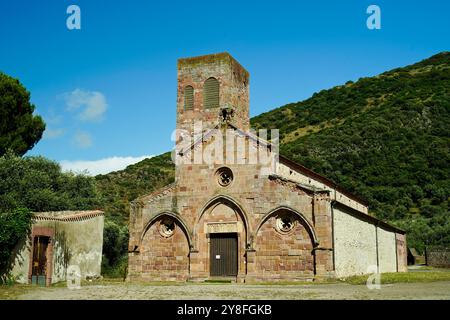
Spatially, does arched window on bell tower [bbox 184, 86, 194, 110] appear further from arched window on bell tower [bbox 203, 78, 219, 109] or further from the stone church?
the stone church

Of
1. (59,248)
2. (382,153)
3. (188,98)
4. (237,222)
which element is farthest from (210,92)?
(382,153)

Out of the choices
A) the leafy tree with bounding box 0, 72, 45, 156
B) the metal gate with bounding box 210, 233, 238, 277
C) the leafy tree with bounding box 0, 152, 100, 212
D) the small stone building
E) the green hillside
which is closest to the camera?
the small stone building

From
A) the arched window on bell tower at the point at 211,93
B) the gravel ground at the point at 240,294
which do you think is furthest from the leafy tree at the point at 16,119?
the gravel ground at the point at 240,294

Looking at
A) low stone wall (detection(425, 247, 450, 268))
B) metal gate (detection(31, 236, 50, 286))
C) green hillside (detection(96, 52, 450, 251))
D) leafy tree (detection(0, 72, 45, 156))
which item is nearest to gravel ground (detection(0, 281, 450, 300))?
metal gate (detection(31, 236, 50, 286))

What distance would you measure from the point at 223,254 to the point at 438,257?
88.2ft

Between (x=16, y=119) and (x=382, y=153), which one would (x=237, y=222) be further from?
(x=382, y=153)

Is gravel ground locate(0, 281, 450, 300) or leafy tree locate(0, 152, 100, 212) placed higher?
leafy tree locate(0, 152, 100, 212)

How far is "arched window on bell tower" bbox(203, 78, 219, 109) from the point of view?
95.8ft

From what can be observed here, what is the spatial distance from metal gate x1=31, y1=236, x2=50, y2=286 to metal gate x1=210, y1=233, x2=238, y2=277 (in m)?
7.87

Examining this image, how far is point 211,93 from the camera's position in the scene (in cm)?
2944

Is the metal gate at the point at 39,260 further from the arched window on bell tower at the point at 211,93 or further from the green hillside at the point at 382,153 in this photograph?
the green hillside at the point at 382,153

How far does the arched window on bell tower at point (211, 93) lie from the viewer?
2920cm
